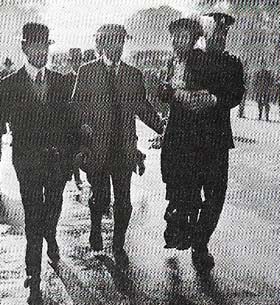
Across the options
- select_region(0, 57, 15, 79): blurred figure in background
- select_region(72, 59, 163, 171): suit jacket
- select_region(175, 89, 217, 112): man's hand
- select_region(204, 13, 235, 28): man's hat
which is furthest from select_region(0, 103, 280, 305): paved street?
select_region(204, 13, 235, 28): man's hat

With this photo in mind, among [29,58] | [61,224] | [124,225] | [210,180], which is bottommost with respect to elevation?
[61,224]

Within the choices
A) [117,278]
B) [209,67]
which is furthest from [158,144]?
[117,278]

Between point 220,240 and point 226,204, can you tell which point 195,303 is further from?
point 226,204

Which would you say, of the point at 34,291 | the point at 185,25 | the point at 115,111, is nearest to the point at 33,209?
the point at 34,291

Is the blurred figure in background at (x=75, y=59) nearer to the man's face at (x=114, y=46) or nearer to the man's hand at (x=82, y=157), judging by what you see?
the man's hand at (x=82, y=157)

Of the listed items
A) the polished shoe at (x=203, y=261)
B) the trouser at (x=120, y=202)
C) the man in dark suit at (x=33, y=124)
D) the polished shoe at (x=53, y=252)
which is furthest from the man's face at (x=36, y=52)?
the polished shoe at (x=203, y=261)

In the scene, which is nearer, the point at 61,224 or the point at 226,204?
the point at 61,224

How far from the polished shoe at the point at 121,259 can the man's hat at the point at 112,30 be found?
1.36 m

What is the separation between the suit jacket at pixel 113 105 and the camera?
3723 mm

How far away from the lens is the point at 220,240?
416 cm

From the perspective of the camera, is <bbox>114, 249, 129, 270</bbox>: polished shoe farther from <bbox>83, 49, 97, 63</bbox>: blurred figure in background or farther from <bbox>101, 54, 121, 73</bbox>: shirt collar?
<bbox>83, 49, 97, 63</bbox>: blurred figure in background

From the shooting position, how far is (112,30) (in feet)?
12.0

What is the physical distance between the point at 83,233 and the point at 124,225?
0.61 meters

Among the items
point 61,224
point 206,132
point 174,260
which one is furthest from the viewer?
point 61,224
